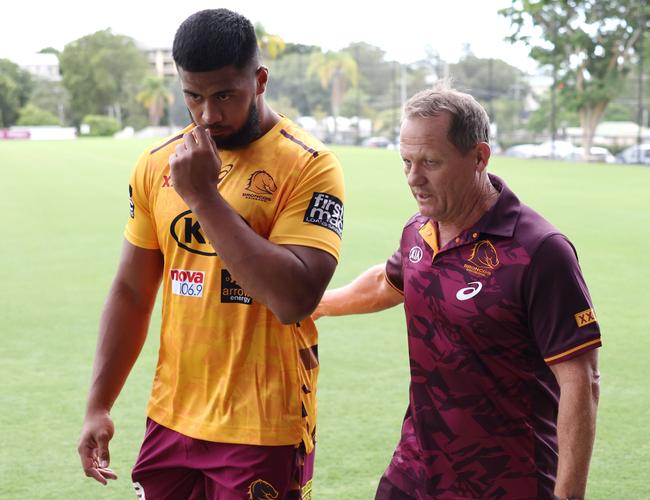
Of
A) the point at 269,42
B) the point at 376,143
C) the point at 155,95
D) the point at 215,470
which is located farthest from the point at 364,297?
the point at 155,95

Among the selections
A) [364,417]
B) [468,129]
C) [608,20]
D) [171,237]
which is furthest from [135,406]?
[608,20]

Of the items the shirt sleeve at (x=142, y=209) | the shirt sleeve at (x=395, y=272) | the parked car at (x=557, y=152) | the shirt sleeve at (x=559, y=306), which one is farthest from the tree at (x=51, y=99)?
the shirt sleeve at (x=559, y=306)

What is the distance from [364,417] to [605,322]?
11.9 ft

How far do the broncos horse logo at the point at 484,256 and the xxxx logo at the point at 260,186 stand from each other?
1.94 ft

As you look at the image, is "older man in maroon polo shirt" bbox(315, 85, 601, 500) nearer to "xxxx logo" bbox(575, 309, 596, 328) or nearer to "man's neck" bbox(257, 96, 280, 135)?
"xxxx logo" bbox(575, 309, 596, 328)

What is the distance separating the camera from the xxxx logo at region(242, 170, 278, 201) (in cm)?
270

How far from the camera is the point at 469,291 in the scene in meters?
2.72

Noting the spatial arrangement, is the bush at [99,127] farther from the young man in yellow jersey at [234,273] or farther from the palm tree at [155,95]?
the young man in yellow jersey at [234,273]

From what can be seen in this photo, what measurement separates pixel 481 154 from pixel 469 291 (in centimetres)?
39

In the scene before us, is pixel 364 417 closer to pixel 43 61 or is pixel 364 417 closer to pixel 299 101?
pixel 299 101

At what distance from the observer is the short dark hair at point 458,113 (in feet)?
8.91

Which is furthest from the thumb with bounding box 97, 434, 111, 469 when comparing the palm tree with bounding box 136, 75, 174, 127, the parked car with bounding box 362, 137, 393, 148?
the palm tree with bounding box 136, 75, 174, 127

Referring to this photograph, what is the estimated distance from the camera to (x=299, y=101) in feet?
241

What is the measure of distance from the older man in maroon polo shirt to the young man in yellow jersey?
12.1 inches
